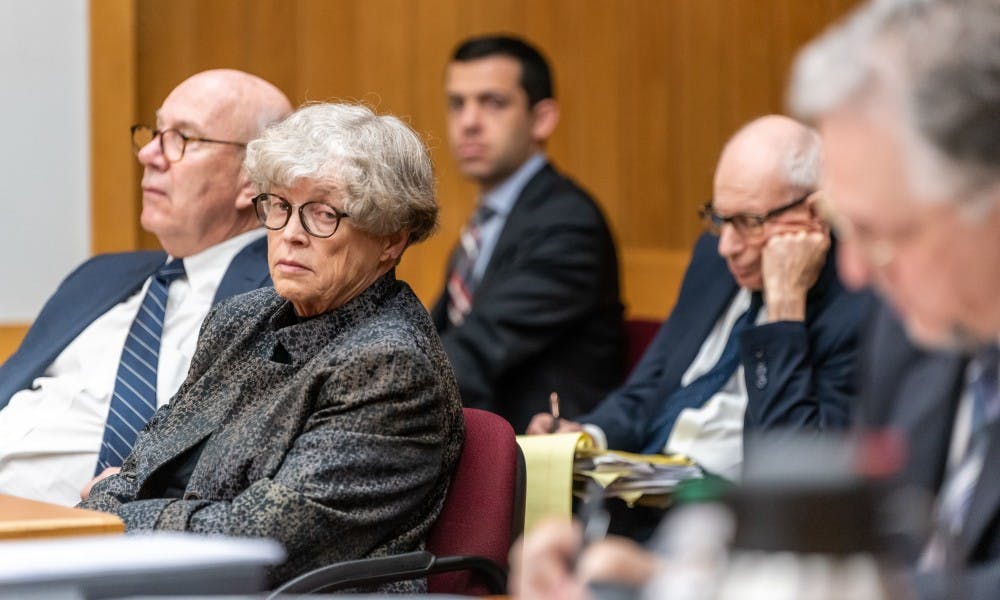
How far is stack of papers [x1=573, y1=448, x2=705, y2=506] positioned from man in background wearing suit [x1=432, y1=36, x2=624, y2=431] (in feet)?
3.98

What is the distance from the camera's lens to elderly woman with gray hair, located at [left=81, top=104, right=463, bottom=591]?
2.38 metres

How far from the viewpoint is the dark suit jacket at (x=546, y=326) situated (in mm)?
4316

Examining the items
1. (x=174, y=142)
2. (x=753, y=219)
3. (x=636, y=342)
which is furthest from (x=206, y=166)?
(x=636, y=342)

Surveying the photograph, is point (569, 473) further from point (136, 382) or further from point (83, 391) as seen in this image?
point (83, 391)

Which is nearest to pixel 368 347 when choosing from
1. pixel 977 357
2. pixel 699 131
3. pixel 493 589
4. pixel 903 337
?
pixel 493 589

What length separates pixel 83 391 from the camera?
125 inches

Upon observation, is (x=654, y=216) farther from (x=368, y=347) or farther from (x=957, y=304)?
(x=957, y=304)

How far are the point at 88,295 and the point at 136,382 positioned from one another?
0.43m

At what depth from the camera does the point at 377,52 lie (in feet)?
19.3

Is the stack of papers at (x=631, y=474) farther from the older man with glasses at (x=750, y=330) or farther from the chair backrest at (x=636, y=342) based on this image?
the chair backrest at (x=636, y=342)

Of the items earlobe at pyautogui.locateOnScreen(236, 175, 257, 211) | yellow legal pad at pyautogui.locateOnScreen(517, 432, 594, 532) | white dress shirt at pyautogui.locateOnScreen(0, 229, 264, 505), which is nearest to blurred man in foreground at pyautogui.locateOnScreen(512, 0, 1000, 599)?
yellow legal pad at pyautogui.locateOnScreen(517, 432, 594, 532)

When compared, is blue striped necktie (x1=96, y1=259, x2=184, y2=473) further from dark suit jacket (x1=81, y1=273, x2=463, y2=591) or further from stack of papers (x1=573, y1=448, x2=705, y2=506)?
stack of papers (x1=573, y1=448, x2=705, y2=506)

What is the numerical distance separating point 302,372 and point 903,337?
3.69ft

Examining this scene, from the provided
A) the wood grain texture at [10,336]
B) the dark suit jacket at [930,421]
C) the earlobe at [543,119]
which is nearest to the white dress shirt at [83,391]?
the wood grain texture at [10,336]
